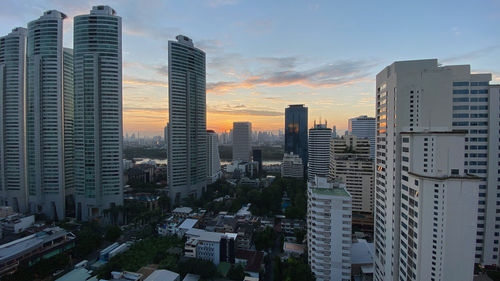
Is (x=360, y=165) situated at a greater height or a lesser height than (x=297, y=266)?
greater

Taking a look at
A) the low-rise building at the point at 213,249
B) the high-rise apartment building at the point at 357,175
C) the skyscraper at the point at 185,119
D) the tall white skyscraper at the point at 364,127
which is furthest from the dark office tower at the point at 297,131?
the low-rise building at the point at 213,249

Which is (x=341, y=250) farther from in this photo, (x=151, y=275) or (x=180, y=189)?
(x=180, y=189)

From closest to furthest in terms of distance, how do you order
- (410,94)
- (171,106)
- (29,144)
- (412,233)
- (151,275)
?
(412,233), (410,94), (151,275), (29,144), (171,106)

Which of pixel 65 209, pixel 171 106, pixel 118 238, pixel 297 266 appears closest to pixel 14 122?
pixel 65 209

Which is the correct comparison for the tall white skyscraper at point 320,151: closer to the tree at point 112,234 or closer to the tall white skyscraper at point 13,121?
the tree at point 112,234

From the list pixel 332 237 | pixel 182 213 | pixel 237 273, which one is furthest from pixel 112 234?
pixel 332 237

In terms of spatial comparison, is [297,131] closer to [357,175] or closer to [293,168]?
[293,168]
